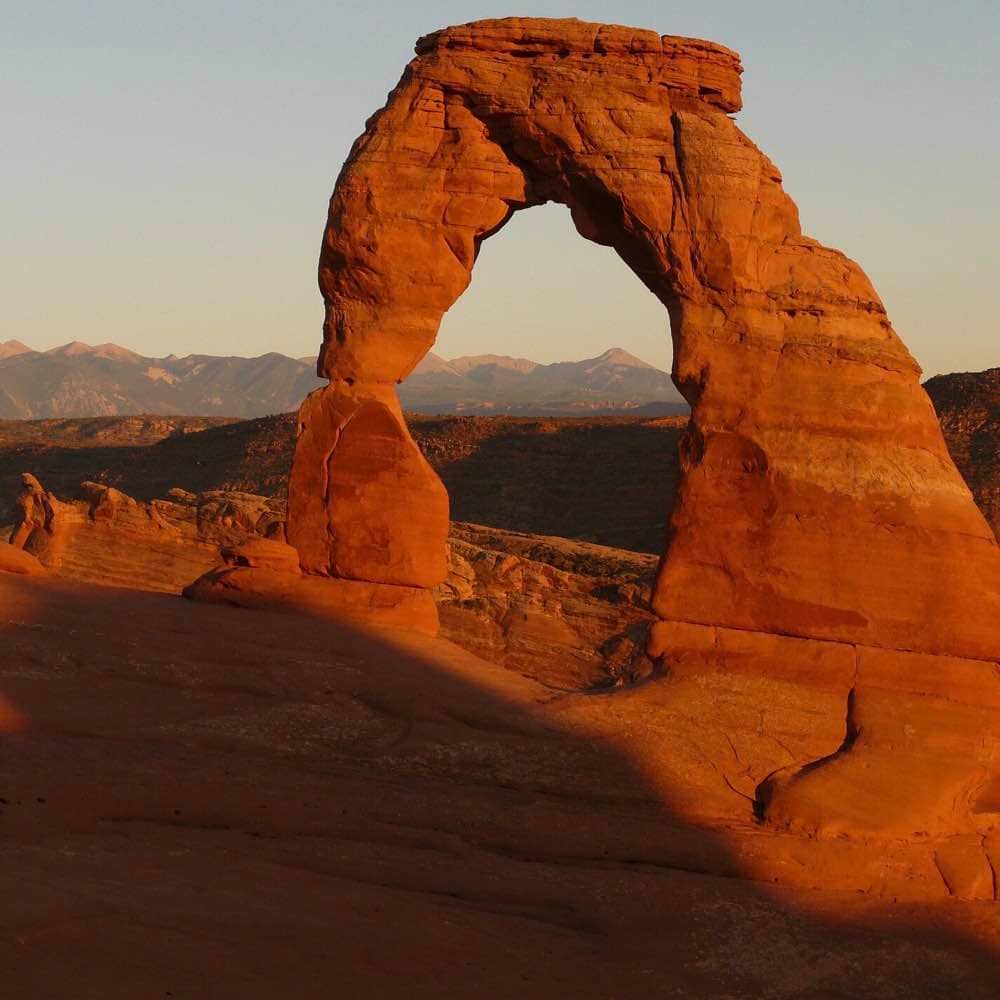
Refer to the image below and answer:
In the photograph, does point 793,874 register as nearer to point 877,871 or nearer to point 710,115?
point 877,871

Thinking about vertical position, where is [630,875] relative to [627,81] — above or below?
below

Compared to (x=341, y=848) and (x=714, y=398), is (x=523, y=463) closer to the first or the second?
(x=714, y=398)

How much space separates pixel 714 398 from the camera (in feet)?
47.0

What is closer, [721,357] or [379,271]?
[721,357]

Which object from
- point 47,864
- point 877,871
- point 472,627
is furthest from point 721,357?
point 472,627

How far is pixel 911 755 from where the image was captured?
512 inches

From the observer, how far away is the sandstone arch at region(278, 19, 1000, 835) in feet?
44.7

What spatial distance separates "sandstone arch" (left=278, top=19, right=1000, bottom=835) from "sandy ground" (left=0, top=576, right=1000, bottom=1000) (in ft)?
4.84

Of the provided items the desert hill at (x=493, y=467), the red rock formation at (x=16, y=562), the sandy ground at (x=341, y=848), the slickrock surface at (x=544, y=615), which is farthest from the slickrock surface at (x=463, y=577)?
the desert hill at (x=493, y=467)

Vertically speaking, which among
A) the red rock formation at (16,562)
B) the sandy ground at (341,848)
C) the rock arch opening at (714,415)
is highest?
the rock arch opening at (714,415)

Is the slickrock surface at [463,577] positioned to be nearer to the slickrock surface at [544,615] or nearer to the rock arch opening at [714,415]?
the slickrock surface at [544,615]

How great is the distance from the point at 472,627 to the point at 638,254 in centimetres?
974

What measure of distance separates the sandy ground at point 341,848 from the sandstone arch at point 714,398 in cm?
148

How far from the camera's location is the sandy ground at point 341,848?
7809mm
